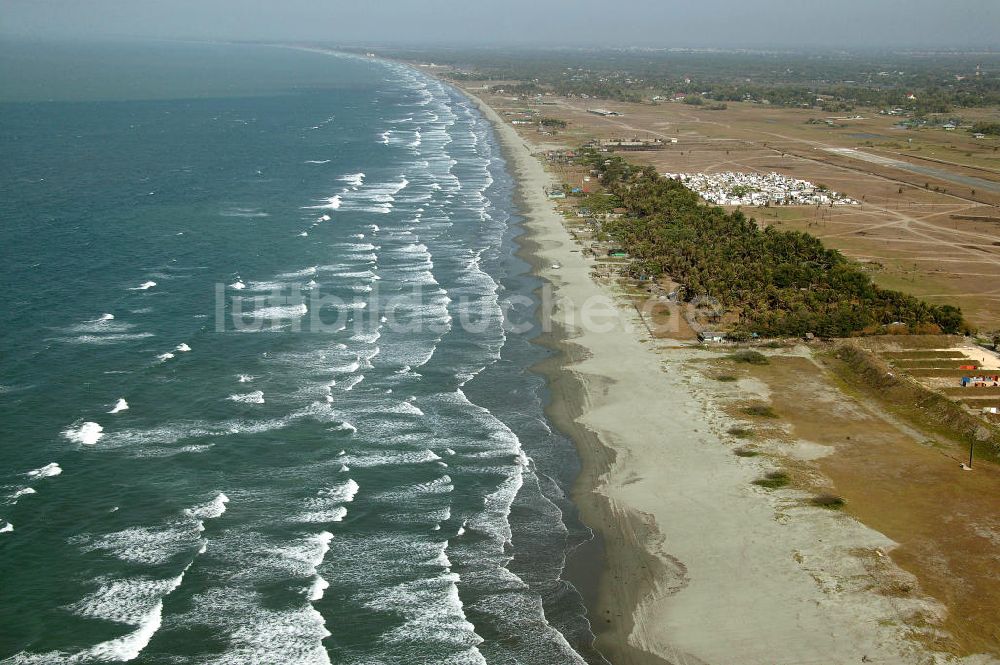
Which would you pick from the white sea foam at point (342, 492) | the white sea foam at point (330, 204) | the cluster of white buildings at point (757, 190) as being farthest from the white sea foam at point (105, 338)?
the cluster of white buildings at point (757, 190)

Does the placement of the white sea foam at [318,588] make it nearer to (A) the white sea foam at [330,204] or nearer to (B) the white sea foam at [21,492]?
→ (B) the white sea foam at [21,492]

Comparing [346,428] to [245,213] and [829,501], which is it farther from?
[245,213]

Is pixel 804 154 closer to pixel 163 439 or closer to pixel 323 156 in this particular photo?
pixel 323 156

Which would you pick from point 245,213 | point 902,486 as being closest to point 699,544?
point 902,486

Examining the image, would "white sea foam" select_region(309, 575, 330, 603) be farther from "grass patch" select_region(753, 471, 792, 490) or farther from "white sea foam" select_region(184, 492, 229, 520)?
"grass patch" select_region(753, 471, 792, 490)

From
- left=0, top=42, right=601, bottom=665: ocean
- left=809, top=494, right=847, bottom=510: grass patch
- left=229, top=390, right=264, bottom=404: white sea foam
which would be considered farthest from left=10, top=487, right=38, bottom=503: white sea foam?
left=809, top=494, right=847, bottom=510: grass patch

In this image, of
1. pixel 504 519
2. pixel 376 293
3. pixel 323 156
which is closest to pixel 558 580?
pixel 504 519
